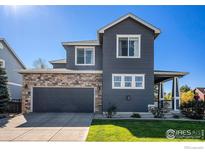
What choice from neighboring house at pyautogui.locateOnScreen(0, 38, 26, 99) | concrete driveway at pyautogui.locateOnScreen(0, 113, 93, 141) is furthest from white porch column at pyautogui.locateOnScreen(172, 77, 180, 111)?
neighboring house at pyautogui.locateOnScreen(0, 38, 26, 99)

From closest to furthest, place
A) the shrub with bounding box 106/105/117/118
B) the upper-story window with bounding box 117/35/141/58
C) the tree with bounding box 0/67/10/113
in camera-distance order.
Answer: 1. the shrub with bounding box 106/105/117/118
2. the tree with bounding box 0/67/10/113
3. the upper-story window with bounding box 117/35/141/58

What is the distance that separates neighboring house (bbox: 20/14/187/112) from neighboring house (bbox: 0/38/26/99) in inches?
190

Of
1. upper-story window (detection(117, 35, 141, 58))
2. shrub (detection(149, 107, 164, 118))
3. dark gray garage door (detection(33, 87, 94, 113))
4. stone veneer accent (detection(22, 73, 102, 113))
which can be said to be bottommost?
shrub (detection(149, 107, 164, 118))

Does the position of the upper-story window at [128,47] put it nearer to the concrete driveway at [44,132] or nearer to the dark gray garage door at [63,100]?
the dark gray garage door at [63,100]

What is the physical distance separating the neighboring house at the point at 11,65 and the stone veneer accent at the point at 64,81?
14.5 ft

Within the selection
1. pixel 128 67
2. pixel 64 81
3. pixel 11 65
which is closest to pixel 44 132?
pixel 64 81

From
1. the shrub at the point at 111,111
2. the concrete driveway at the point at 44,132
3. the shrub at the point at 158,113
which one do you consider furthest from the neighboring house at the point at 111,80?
the concrete driveway at the point at 44,132

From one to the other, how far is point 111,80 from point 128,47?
7.64ft

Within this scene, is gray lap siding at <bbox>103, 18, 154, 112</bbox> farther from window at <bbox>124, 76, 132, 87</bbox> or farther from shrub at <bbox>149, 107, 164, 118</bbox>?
shrub at <bbox>149, 107, 164, 118</bbox>

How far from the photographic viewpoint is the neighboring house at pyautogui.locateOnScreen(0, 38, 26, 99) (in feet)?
56.7

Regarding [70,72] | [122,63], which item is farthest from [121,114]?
[70,72]

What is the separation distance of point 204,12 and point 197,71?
3964mm

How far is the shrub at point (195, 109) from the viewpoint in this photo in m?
11.9

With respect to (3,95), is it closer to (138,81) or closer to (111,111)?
(111,111)
